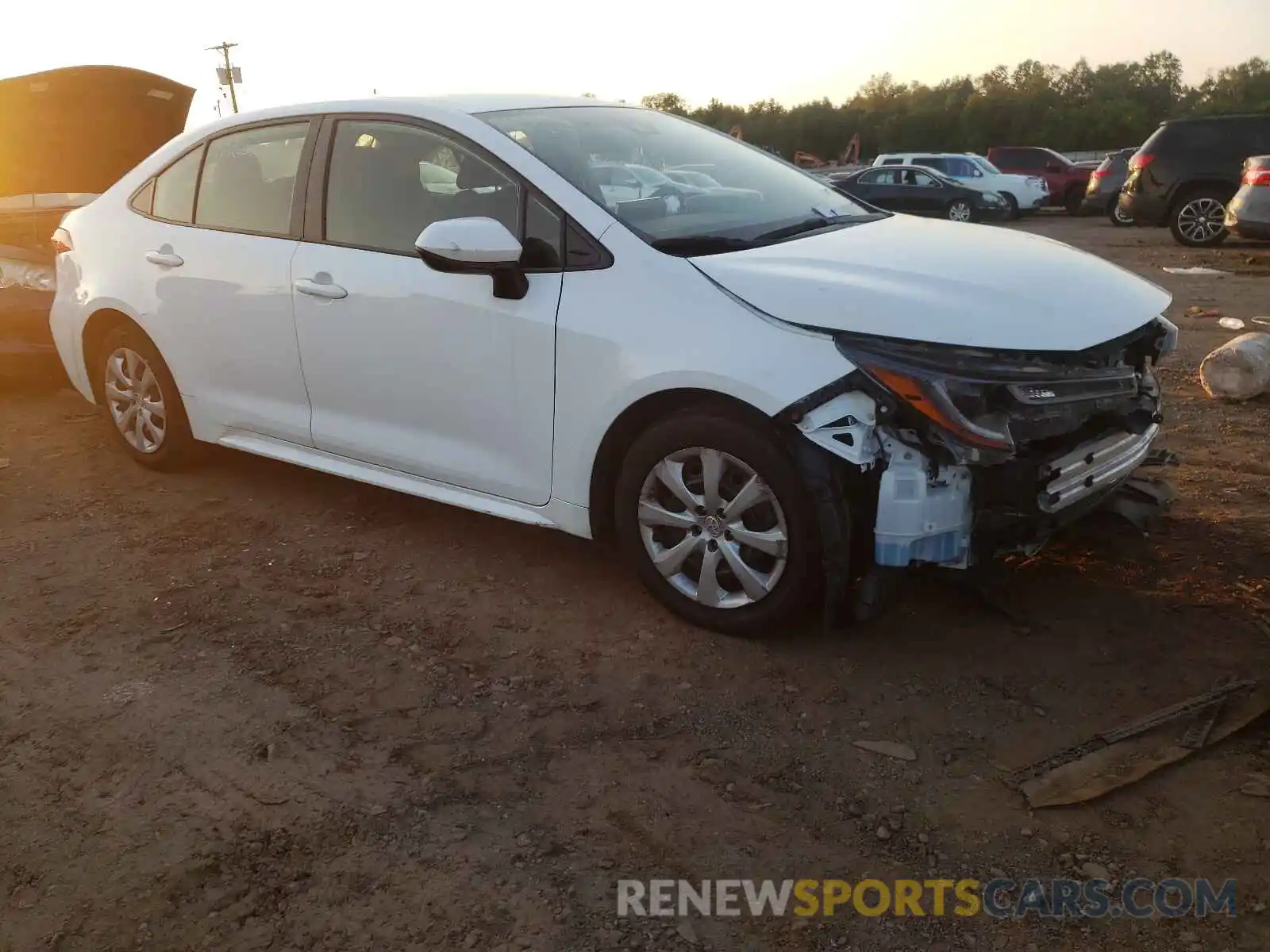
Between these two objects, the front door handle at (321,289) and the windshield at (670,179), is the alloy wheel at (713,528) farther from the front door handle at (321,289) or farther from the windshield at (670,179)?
the front door handle at (321,289)

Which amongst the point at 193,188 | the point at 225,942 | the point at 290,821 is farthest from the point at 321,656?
the point at 193,188

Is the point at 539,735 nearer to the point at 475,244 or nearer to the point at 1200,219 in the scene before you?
the point at 475,244

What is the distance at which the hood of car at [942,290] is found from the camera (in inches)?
124

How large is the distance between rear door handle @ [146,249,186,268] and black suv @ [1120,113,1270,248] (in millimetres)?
13628

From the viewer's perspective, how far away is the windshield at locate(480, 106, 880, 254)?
12.3ft

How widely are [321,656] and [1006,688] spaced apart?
7.10 feet

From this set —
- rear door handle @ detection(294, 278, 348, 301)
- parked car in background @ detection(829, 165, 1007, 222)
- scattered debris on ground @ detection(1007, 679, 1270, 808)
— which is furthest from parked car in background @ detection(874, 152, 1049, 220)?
scattered debris on ground @ detection(1007, 679, 1270, 808)

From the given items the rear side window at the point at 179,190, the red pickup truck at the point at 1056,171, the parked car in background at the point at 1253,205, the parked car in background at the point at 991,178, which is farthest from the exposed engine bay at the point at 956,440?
the red pickup truck at the point at 1056,171

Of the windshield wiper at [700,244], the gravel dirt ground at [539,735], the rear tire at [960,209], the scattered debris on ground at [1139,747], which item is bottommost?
the gravel dirt ground at [539,735]

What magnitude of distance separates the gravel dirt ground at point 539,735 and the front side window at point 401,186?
4.17 feet

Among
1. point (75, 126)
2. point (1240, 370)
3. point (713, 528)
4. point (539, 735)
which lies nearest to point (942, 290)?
point (713, 528)

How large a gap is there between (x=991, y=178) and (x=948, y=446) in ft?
70.6

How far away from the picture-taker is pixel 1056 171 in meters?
24.0

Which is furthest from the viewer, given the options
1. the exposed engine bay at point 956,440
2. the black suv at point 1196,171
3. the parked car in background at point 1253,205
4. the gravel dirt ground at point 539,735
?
the black suv at point 1196,171
